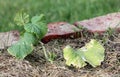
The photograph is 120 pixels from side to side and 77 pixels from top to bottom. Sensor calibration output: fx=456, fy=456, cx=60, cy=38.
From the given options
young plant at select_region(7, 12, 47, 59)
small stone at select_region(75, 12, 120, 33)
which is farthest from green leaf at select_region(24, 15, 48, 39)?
small stone at select_region(75, 12, 120, 33)

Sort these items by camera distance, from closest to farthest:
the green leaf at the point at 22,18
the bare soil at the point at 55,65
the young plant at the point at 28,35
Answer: the bare soil at the point at 55,65 < the young plant at the point at 28,35 < the green leaf at the point at 22,18

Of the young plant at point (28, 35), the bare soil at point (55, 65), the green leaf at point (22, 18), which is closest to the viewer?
the bare soil at point (55, 65)

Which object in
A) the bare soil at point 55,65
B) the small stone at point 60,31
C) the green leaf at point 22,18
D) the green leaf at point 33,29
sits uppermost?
the green leaf at point 22,18

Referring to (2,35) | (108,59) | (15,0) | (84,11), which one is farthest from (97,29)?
(15,0)

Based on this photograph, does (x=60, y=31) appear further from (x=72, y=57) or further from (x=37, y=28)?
(x=72, y=57)

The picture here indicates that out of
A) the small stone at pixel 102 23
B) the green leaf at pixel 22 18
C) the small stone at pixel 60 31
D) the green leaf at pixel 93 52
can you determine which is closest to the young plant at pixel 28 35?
the green leaf at pixel 22 18

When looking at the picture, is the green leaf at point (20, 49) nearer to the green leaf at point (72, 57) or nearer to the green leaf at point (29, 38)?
the green leaf at point (29, 38)

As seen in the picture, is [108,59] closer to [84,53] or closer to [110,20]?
[84,53]
